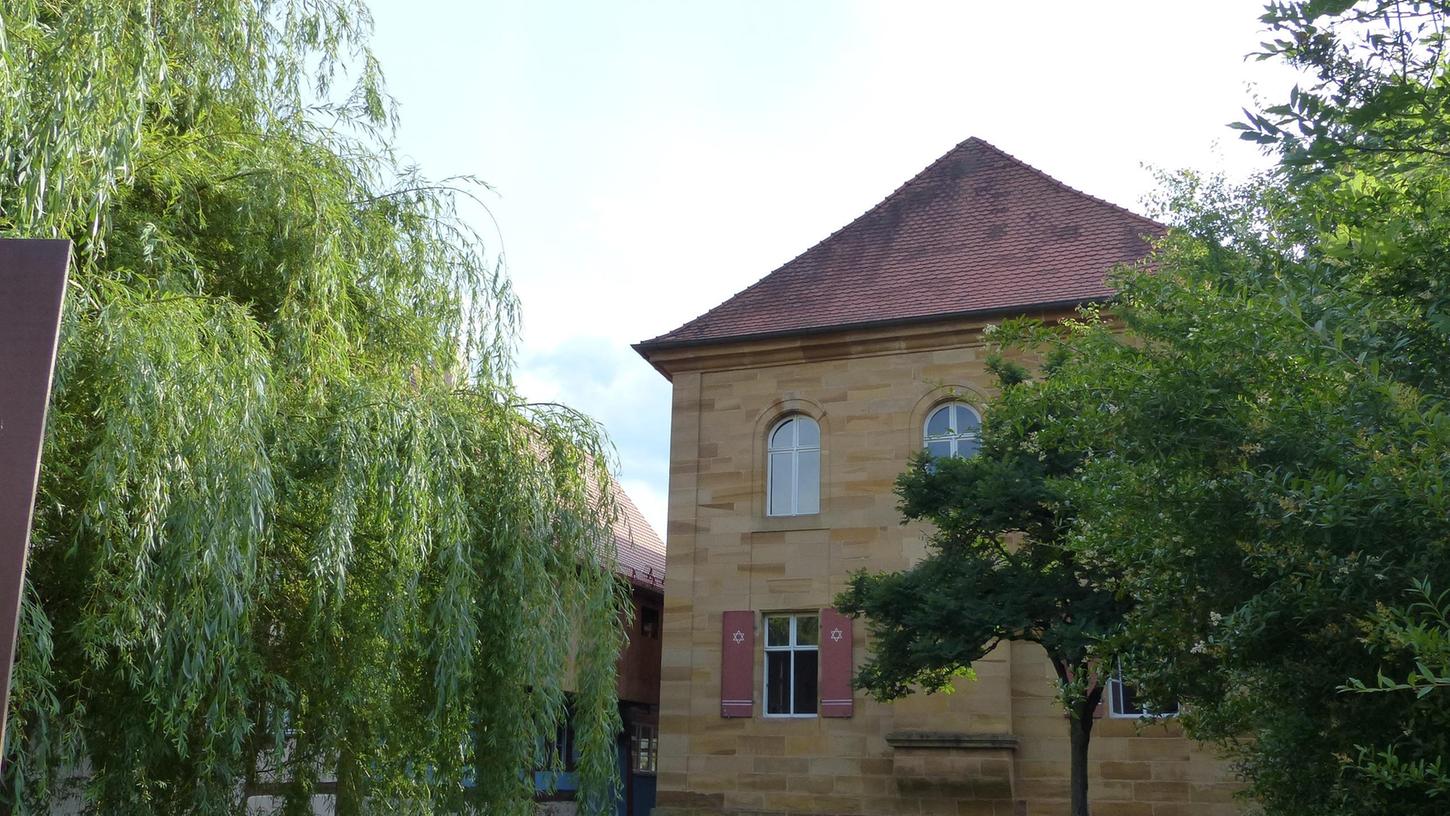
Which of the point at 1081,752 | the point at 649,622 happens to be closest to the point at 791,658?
the point at 1081,752

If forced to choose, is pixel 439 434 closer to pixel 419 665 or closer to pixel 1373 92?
pixel 419 665

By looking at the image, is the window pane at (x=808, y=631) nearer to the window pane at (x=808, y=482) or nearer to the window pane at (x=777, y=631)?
the window pane at (x=777, y=631)

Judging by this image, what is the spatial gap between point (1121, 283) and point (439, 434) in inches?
213

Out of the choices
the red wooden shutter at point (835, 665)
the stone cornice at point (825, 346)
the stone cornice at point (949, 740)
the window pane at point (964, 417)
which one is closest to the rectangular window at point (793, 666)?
the red wooden shutter at point (835, 665)

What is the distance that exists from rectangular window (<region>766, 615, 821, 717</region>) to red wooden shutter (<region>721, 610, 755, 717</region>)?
0.82 feet

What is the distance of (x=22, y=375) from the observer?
13.0 feet

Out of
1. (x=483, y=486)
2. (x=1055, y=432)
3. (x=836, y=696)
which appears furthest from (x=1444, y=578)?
(x=836, y=696)

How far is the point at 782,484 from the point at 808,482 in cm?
39

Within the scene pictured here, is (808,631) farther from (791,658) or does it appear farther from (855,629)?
(855,629)

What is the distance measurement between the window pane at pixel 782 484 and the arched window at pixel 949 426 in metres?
1.97

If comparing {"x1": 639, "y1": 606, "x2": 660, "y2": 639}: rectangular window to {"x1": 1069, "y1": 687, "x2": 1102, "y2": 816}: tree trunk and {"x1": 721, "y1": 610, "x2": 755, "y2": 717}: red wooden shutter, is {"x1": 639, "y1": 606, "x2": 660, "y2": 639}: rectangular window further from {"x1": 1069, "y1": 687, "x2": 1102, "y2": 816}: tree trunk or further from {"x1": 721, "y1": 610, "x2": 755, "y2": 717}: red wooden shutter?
{"x1": 1069, "y1": 687, "x2": 1102, "y2": 816}: tree trunk

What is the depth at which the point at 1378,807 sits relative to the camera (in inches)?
246

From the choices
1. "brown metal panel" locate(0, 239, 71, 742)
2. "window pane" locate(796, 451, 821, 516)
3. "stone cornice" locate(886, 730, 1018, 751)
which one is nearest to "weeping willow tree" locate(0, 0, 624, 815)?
"brown metal panel" locate(0, 239, 71, 742)

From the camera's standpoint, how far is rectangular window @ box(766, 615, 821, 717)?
1906 centimetres
